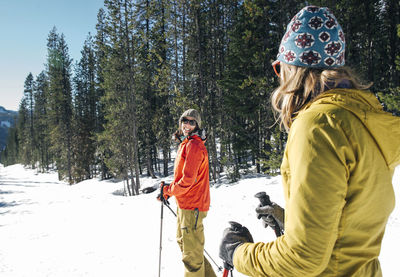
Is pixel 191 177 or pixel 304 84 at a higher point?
pixel 304 84

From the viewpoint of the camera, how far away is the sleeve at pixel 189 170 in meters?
3.33

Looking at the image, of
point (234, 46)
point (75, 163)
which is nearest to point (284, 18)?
point (234, 46)

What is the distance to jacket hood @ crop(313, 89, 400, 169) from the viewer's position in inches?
32.7

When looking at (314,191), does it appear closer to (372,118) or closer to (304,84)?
(372,118)

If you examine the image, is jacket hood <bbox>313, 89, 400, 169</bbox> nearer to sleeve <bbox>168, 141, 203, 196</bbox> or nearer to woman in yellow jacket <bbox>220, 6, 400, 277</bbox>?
woman in yellow jacket <bbox>220, 6, 400, 277</bbox>

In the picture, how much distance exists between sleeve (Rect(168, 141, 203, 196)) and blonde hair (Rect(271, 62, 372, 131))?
2338 millimetres

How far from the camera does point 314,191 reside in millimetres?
804

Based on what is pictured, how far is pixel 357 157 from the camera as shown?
82 cm

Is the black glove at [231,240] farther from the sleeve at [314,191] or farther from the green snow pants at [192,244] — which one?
the green snow pants at [192,244]

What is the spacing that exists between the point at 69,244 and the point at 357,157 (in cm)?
695

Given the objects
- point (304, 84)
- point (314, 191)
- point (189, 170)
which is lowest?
point (189, 170)

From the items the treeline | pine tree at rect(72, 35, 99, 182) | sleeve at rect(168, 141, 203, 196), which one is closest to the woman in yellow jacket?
sleeve at rect(168, 141, 203, 196)

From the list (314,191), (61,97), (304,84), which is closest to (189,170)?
(304,84)

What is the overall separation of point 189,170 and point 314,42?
2538 mm
